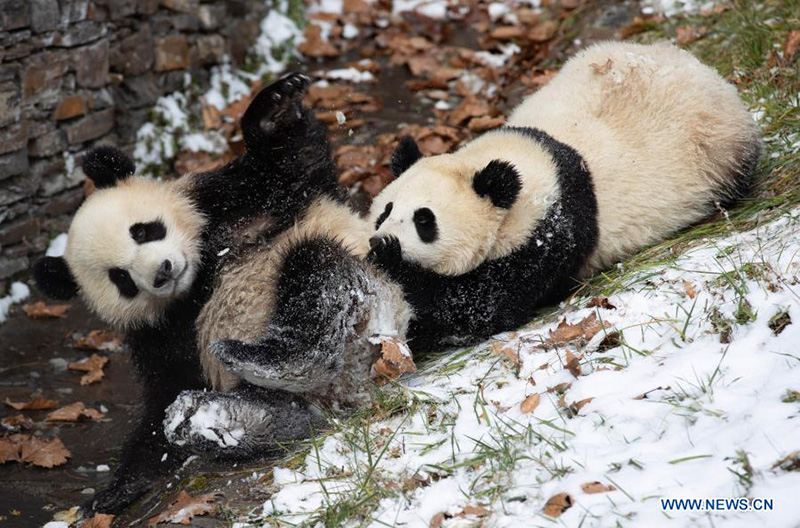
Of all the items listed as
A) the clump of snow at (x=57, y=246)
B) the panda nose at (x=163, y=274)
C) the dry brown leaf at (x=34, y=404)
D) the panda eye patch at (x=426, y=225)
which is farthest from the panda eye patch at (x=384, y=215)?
the clump of snow at (x=57, y=246)

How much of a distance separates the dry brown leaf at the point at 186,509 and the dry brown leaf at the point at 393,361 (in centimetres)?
85

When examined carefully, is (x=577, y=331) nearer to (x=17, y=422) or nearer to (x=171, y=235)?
(x=171, y=235)

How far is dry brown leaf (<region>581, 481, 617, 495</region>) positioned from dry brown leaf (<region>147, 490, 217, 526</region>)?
1451 mm

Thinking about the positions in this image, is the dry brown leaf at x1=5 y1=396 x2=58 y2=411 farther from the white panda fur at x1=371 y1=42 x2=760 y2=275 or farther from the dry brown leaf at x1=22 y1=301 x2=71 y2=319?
the white panda fur at x1=371 y1=42 x2=760 y2=275

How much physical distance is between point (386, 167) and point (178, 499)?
3.09 m

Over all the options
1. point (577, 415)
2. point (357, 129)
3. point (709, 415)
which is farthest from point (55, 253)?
point (709, 415)

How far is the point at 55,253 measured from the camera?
5770mm

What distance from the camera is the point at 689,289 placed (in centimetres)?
328

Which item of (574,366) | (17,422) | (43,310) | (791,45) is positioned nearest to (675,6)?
(791,45)

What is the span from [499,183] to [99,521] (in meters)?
2.24

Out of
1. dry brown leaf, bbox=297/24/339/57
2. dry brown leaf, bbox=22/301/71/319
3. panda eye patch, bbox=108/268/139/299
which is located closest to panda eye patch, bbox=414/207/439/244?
panda eye patch, bbox=108/268/139/299

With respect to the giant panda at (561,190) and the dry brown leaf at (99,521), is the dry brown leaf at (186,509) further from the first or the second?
the giant panda at (561,190)

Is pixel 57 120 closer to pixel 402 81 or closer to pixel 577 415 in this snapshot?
pixel 402 81

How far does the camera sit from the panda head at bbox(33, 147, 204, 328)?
3703mm
